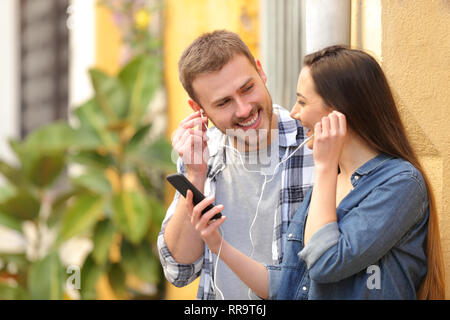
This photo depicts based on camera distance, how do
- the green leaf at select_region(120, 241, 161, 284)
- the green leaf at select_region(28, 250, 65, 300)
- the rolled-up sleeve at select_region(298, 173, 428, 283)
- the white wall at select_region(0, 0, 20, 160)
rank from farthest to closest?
1. the white wall at select_region(0, 0, 20, 160)
2. the green leaf at select_region(120, 241, 161, 284)
3. the green leaf at select_region(28, 250, 65, 300)
4. the rolled-up sleeve at select_region(298, 173, 428, 283)

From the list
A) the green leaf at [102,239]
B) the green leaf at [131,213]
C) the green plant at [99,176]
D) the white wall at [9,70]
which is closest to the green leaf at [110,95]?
the green plant at [99,176]

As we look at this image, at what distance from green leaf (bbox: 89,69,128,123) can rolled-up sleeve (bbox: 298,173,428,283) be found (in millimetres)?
3155

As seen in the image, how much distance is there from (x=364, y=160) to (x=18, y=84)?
6.88 metres

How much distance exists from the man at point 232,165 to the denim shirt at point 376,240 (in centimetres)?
28

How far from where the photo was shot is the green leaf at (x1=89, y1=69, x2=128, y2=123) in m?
4.11

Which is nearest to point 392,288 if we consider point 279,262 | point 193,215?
point 279,262

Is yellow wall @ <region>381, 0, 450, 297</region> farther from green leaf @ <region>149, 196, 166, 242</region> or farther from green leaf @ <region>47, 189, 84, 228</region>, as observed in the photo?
green leaf @ <region>47, 189, 84, 228</region>

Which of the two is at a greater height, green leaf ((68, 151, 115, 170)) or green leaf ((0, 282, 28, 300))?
green leaf ((68, 151, 115, 170))

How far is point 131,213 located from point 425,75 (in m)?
2.65

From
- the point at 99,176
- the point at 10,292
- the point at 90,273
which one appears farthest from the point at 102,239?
the point at 10,292

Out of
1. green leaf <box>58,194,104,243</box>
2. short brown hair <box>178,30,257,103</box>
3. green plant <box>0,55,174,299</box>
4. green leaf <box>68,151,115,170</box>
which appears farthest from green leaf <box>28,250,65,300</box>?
short brown hair <box>178,30,257,103</box>

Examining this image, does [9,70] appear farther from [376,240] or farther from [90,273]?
[376,240]

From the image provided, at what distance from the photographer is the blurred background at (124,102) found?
163 centimetres

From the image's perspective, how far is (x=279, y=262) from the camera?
1508 mm
